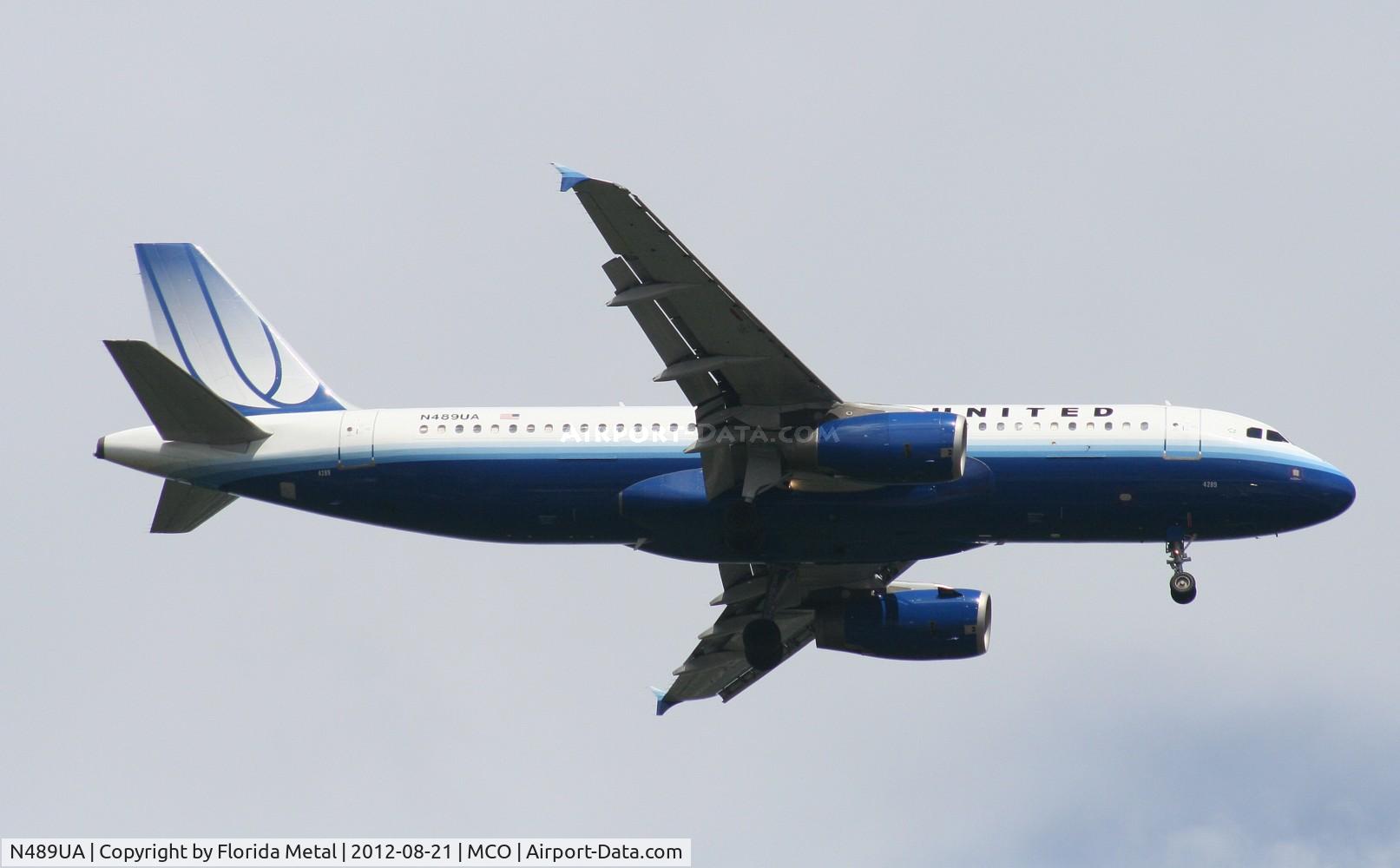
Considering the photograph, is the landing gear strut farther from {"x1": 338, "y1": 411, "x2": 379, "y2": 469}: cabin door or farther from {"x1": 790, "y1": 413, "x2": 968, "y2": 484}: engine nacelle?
{"x1": 338, "y1": 411, "x2": 379, "y2": 469}: cabin door

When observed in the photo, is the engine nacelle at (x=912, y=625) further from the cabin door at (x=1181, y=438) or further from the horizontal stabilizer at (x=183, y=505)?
the horizontal stabilizer at (x=183, y=505)

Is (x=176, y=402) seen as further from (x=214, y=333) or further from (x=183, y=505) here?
(x=214, y=333)

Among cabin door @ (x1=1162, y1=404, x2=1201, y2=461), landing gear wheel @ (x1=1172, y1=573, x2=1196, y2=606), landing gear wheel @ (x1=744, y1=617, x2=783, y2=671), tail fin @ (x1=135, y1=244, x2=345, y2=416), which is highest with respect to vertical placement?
tail fin @ (x1=135, y1=244, x2=345, y2=416)

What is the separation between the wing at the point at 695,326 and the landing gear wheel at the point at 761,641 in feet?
27.9

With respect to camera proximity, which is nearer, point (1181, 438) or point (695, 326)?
point (695, 326)

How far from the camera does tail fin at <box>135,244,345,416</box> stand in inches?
2147

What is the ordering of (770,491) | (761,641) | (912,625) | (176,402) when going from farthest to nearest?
(761,641) < (912,625) < (176,402) < (770,491)

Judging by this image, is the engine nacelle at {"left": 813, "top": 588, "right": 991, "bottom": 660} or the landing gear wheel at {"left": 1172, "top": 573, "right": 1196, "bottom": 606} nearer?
the landing gear wheel at {"left": 1172, "top": 573, "right": 1196, "bottom": 606}

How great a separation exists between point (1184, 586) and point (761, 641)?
450 inches

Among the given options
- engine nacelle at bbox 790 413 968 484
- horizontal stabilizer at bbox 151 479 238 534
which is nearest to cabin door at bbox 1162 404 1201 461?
engine nacelle at bbox 790 413 968 484

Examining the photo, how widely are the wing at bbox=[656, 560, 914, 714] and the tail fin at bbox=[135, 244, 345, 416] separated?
1233 cm

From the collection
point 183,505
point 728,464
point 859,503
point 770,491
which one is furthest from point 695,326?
point 183,505

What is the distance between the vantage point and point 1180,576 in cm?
5009

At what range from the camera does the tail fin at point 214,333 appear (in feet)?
179
